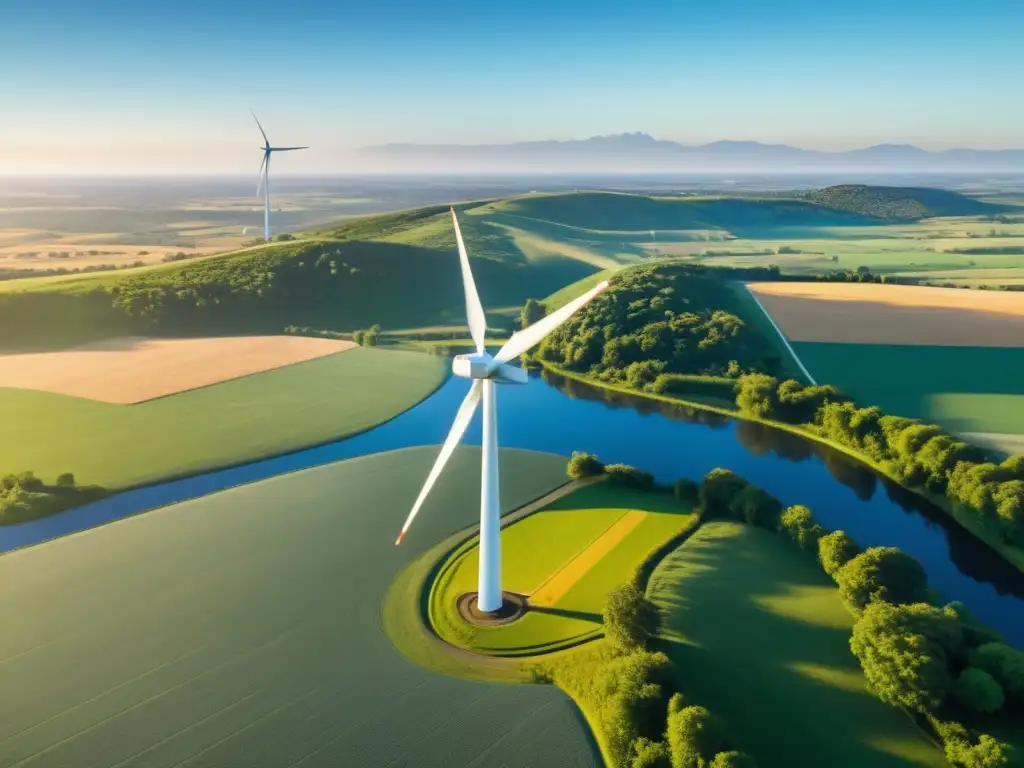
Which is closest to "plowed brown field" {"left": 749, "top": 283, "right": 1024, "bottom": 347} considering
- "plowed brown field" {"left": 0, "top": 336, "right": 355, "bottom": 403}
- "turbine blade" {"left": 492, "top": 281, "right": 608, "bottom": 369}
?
"plowed brown field" {"left": 0, "top": 336, "right": 355, "bottom": 403}

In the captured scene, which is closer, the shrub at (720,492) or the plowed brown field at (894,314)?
the shrub at (720,492)

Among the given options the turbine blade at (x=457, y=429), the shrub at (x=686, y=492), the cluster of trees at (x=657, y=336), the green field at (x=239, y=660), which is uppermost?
the turbine blade at (x=457, y=429)

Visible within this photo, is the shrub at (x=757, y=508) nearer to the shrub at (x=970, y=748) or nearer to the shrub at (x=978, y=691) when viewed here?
the shrub at (x=978, y=691)

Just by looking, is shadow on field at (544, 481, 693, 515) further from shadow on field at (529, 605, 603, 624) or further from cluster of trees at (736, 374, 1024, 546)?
cluster of trees at (736, 374, 1024, 546)

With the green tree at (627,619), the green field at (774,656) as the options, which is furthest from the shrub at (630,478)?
the green tree at (627,619)

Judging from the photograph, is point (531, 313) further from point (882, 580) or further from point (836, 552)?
point (882, 580)

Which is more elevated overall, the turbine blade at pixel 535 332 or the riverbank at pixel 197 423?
the turbine blade at pixel 535 332

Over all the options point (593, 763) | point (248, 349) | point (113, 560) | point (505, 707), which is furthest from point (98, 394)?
point (593, 763)

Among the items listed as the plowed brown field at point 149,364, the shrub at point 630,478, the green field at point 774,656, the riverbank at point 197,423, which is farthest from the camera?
the plowed brown field at point 149,364
